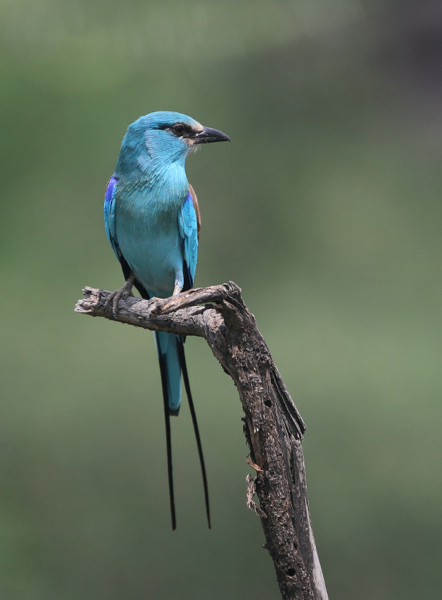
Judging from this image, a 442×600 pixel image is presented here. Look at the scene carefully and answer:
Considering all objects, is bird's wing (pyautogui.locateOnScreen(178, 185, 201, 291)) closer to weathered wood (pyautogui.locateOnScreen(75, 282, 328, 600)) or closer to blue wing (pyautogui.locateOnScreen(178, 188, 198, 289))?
blue wing (pyautogui.locateOnScreen(178, 188, 198, 289))

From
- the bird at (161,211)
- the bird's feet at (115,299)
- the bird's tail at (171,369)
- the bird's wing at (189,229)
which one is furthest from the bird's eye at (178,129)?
the bird's tail at (171,369)

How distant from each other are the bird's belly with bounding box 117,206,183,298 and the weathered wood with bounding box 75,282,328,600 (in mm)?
576

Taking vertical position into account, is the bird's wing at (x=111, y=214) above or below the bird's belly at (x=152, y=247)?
above

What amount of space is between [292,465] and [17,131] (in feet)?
11.2

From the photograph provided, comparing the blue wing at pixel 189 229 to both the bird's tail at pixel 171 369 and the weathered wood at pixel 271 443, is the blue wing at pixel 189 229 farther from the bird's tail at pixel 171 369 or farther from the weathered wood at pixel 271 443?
the weathered wood at pixel 271 443

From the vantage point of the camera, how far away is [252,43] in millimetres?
3830

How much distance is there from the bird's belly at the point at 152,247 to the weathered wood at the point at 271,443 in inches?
22.7

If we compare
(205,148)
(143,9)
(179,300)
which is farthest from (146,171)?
(205,148)

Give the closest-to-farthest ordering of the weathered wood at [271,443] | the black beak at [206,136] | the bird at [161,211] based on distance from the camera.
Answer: the weathered wood at [271,443] → the bird at [161,211] → the black beak at [206,136]

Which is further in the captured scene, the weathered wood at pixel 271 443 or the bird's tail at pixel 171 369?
the bird's tail at pixel 171 369

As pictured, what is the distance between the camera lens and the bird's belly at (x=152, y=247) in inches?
71.7

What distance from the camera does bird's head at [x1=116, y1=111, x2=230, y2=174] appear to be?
182 cm

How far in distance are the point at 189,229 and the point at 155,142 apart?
12.7 inches

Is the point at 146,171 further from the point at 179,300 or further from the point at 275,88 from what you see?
the point at 275,88
